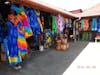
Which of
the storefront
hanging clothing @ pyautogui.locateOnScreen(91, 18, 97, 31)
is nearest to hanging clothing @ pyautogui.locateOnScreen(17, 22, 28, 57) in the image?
the storefront

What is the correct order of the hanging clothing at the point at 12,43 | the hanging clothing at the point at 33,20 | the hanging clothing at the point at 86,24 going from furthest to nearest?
the hanging clothing at the point at 86,24, the hanging clothing at the point at 33,20, the hanging clothing at the point at 12,43

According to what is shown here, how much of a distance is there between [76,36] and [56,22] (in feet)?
9.84

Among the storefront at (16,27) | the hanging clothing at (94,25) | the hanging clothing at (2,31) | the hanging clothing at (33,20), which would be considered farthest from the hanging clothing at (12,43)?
the hanging clothing at (94,25)

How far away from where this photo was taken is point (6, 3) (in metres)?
3.16

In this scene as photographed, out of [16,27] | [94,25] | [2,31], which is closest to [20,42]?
[16,27]

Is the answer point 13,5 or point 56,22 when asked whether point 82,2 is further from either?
point 13,5

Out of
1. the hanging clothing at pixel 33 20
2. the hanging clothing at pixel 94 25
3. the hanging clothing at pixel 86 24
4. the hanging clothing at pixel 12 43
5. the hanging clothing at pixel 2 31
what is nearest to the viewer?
the hanging clothing at pixel 12 43

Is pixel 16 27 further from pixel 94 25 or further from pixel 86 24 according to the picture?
pixel 86 24

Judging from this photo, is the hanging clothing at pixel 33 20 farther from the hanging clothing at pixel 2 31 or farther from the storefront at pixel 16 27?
the hanging clothing at pixel 2 31

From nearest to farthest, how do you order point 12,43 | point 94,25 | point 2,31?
point 12,43, point 2,31, point 94,25

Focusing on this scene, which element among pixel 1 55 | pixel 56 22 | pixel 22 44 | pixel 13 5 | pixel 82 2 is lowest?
pixel 1 55

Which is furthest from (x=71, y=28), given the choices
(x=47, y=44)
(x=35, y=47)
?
(x=35, y=47)

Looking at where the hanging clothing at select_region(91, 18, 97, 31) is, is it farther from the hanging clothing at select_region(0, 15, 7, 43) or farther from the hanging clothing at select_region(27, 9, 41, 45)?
the hanging clothing at select_region(0, 15, 7, 43)

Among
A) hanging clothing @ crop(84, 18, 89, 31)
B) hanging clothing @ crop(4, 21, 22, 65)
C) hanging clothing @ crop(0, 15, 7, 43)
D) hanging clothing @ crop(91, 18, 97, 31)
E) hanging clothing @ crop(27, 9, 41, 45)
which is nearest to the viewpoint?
hanging clothing @ crop(4, 21, 22, 65)
